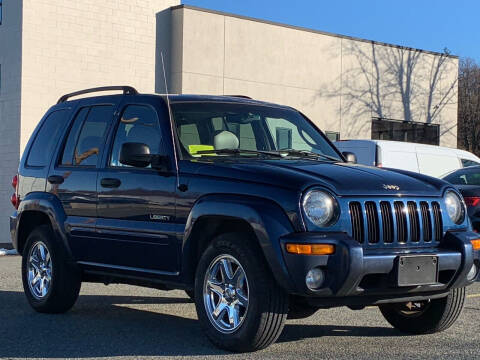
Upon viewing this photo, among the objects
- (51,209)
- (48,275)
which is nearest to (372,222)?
(51,209)

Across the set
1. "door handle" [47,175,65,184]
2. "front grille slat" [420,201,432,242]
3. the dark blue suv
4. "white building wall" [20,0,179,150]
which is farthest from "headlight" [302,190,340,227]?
"white building wall" [20,0,179,150]

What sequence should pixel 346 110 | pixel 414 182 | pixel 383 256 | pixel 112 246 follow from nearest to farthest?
pixel 383 256
pixel 414 182
pixel 112 246
pixel 346 110

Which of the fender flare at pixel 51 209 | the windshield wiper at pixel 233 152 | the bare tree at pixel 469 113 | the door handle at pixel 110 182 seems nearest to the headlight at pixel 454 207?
the windshield wiper at pixel 233 152

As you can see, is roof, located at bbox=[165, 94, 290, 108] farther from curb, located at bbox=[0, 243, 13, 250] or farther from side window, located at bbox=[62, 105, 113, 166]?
curb, located at bbox=[0, 243, 13, 250]

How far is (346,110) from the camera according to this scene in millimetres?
27766

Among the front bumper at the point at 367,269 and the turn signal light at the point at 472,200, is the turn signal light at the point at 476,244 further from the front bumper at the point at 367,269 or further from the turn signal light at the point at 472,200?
the turn signal light at the point at 472,200

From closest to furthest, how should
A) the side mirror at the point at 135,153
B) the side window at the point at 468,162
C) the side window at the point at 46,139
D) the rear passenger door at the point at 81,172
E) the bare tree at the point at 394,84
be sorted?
the side mirror at the point at 135,153, the rear passenger door at the point at 81,172, the side window at the point at 46,139, the side window at the point at 468,162, the bare tree at the point at 394,84

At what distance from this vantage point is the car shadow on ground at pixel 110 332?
6.36 m

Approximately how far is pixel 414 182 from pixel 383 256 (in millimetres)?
837

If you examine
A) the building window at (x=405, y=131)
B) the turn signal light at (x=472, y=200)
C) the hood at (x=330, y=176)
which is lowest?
the turn signal light at (x=472, y=200)

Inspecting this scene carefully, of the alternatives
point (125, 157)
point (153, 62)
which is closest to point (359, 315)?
point (125, 157)

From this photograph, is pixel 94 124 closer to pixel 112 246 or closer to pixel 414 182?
pixel 112 246

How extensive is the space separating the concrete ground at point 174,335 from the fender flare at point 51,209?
746 mm

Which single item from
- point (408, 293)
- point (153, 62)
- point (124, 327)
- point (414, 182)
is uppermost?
point (153, 62)
